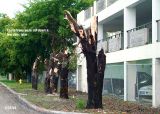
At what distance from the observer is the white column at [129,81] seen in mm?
27453

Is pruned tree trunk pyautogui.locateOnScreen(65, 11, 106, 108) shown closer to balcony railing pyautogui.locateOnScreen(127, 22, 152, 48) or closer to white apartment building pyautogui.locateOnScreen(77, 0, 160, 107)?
white apartment building pyautogui.locateOnScreen(77, 0, 160, 107)

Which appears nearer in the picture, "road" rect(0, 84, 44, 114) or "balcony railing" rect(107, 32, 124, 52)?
"road" rect(0, 84, 44, 114)

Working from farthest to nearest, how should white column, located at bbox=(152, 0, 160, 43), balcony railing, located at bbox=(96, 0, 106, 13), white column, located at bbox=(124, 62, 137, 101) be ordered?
balcony railing, located at bbox=(96, 0, 106, 13) → white column, located at bbox=(124, 62, 137, 101) → white column, located at bbox=(152, 0, 160, 43)

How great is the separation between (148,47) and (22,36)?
32.8 metres

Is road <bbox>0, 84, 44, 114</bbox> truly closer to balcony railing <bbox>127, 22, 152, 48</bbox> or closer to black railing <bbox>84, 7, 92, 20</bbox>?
balcony railing <bbox>127, 22, 152, 48</bbox>

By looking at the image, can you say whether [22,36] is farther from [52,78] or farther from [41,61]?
[52,78]

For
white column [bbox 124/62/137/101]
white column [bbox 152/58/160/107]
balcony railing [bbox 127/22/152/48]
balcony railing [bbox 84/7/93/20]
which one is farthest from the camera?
balcony railing [bbox 84/7/93/20]

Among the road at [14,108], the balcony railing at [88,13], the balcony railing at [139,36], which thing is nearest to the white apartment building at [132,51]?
the balcony railing at [139,36]

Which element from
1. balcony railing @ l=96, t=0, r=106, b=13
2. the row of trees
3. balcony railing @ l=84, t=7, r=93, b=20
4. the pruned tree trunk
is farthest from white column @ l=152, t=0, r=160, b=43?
balcony railing @ l=84, t=7, r=93, b=20

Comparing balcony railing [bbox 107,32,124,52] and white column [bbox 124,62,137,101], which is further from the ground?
balcony railing [bbox 107,32,124,52]

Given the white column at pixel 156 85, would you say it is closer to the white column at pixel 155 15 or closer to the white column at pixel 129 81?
the white column at pixel 155 15

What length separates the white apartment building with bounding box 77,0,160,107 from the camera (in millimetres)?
23438

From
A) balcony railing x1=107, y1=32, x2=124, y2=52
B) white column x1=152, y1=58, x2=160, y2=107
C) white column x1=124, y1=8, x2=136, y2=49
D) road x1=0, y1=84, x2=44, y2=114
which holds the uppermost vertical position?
white column x1=124, y1=8, x2=136, y2=49

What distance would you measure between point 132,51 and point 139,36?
97cm
